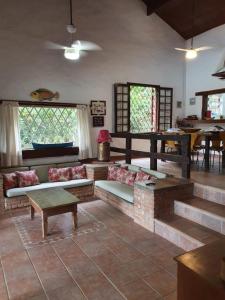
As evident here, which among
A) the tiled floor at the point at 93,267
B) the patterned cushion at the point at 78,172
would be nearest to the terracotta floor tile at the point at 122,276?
the tiled floor at the point at 93,267

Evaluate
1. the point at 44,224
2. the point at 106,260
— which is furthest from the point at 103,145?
the point at 106,260

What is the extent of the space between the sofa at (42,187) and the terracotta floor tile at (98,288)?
2.21 meters

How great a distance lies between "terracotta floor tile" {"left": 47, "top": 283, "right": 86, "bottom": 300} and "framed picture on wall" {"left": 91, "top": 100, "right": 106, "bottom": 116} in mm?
4277

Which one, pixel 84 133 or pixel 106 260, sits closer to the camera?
pixel 106 260

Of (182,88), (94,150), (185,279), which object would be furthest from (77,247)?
(182,88)

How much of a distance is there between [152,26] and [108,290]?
6.43 m

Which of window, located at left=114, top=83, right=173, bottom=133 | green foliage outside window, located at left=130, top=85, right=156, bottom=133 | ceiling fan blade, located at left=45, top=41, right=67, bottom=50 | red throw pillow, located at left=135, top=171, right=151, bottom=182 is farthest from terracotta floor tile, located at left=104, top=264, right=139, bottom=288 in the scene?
ceiling fan blade, located at left=45, top=41, right=67, bottom=50

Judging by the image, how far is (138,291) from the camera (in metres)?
2.09

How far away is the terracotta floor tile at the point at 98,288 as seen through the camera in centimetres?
204

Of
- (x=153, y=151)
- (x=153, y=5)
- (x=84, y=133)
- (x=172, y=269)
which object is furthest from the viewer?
(x=153, y=5)

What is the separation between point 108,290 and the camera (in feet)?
6.93

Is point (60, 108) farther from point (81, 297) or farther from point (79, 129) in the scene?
point (81, 297)

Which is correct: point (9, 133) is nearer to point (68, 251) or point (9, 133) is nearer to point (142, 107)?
point (68, 251)

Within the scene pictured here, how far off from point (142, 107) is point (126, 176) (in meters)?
2.85
